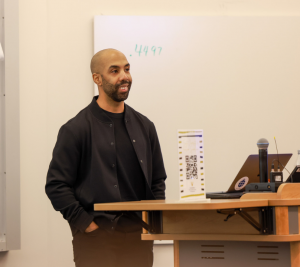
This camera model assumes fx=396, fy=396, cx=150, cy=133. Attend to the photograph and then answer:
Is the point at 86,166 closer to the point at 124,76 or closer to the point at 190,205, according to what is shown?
the point at 124,76

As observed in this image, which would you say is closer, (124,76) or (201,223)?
(201,223)

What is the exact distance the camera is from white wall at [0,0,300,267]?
2.79 meters

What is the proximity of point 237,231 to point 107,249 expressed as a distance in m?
0.68

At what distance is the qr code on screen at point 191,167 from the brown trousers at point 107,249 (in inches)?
26.4

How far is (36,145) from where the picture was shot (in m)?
2.80

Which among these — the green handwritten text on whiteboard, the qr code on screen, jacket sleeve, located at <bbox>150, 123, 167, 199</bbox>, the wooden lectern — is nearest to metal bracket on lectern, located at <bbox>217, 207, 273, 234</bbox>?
the wooden lectern

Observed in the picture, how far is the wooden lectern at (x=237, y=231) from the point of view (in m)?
1.43

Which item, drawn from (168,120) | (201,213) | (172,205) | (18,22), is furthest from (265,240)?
(18,22)

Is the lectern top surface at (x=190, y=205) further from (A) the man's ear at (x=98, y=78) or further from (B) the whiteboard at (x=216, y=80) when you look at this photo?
(B) the whiteboard at (x=216, y=80)

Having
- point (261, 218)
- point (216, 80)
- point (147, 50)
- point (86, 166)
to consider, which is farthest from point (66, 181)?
point (216, 80)

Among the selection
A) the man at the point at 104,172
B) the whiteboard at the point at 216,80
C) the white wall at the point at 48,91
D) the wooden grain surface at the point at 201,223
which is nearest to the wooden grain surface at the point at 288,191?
the wooden grain surface at the point at 201,223

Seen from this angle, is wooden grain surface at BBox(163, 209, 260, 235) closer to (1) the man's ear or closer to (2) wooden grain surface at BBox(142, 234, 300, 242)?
(2) wooden grain surface at BBox(142, 234, 300, 242)

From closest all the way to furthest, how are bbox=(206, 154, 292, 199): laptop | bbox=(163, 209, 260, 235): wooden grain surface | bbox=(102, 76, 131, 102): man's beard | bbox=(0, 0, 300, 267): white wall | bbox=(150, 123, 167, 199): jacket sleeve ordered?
bbox=(163, 209, 260, 235): wooden grain surface, bbox=(206, 154, 292, 199): laptop, bbox=(102, 76, 131, 102): man's beard, bbox=(150, 123, 167, 199): jacket sleeve, bbox=(0, 0, 300, 267): white wall

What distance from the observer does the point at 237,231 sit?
4.88 ft
